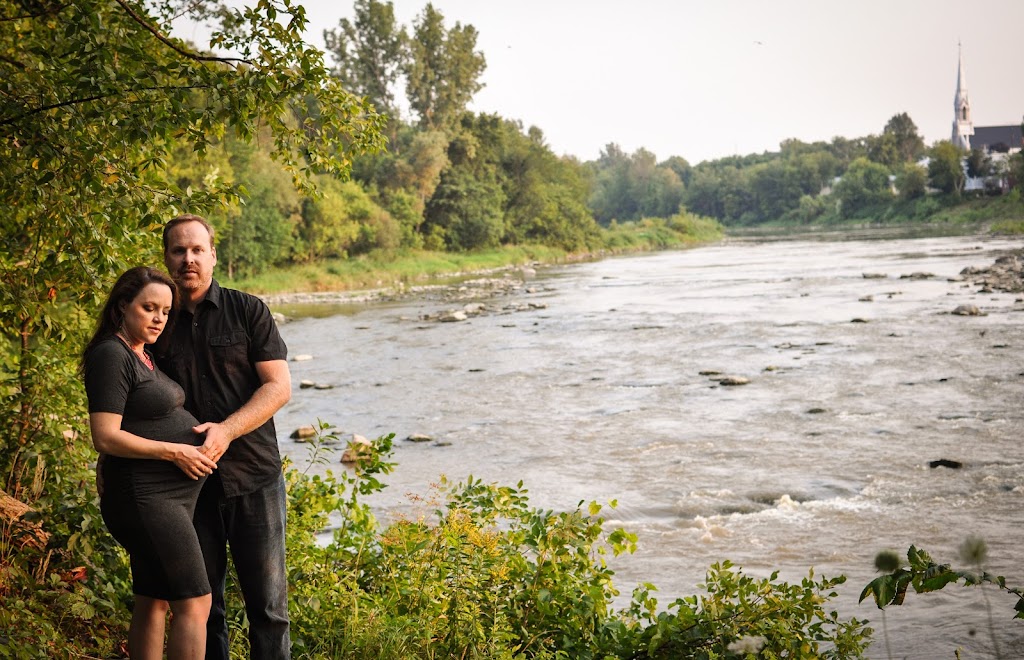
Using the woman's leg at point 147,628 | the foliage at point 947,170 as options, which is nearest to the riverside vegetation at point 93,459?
the woman's leg at point 147,628

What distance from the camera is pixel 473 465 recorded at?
11578mm

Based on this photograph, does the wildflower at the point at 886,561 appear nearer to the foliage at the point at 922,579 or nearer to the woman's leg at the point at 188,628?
the foliage at the point at 922,579

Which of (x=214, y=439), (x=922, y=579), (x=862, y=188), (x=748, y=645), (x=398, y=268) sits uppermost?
(x=862, y=188)

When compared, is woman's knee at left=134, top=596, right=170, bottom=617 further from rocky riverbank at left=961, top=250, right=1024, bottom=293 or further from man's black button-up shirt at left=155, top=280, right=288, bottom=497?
rocky riverbank at left=961, top=250, right=1024, bottom=293

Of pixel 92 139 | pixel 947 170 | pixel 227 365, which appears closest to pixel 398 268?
pixel 92 139

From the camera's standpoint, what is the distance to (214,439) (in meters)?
3.71

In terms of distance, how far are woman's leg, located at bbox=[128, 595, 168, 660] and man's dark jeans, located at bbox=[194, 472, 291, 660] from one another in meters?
0.33

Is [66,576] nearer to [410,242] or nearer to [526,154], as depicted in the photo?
[410,242]

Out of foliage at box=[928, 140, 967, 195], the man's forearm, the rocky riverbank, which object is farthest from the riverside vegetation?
foliage at box=[928, 140, 967, 195]

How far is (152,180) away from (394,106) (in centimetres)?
7042

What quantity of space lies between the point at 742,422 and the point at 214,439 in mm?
10789

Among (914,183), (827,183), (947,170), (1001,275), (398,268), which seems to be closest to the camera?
(1001,275)

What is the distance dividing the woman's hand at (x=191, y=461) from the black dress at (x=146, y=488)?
0.05 metres

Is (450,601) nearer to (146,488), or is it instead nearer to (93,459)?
(146,488)
